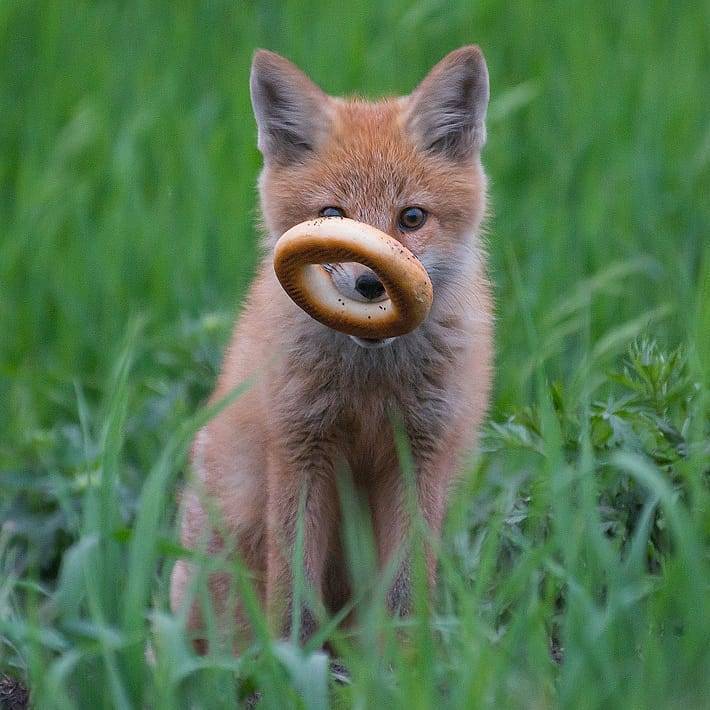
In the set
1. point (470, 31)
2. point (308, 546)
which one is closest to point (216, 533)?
point (308, 546)

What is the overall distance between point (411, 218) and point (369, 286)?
450 mm

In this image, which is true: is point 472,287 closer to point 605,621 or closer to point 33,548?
point 605,621

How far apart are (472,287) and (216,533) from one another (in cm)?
122

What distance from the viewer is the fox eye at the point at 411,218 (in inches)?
161

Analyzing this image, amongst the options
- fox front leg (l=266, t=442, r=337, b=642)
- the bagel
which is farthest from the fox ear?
fox front leg (l=266, t=442, r=337, b=642)

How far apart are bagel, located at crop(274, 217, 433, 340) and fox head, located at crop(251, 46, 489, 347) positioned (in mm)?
390

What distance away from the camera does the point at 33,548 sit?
4977mm

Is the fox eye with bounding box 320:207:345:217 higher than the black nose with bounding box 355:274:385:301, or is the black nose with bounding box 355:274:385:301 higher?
the fox eye with bounding box 320:207:345:217

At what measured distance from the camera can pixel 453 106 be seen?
4.34m

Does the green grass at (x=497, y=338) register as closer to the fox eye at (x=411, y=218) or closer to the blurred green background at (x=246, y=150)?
the blurred green background at (x=246, y=150)

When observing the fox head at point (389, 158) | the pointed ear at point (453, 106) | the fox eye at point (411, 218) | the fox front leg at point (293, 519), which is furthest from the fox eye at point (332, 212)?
the fox front leg at point (293, 519)

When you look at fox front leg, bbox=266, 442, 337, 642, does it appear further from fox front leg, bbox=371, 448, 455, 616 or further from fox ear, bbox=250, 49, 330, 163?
fox ear, bbox=250, 49, 330, 163

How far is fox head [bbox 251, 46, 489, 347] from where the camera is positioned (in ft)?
13.3

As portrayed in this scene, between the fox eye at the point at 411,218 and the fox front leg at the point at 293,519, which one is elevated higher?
the fox eye at the point at 411,218
